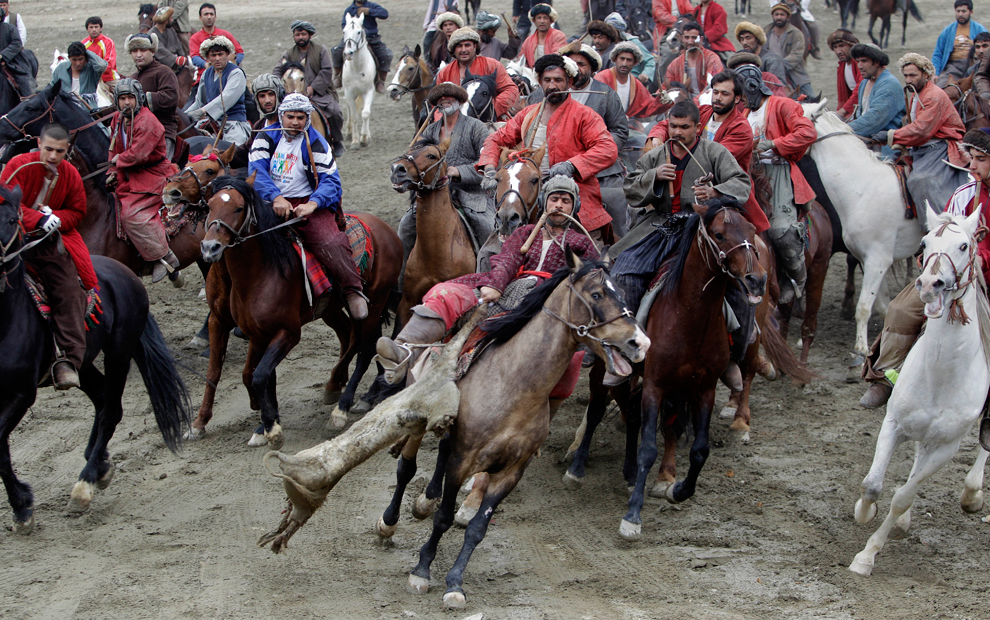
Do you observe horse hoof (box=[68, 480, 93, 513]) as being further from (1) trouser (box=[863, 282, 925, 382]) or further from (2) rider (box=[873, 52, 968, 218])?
(2) rider (box=[873, 52, 968, 218])

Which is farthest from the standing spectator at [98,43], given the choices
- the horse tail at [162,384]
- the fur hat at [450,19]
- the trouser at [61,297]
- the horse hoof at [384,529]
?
the horse hoof at [384,529]

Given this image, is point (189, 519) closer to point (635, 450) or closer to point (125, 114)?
point (635, 450)

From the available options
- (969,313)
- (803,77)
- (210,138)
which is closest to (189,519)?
(969,313)

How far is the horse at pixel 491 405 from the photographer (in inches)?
201

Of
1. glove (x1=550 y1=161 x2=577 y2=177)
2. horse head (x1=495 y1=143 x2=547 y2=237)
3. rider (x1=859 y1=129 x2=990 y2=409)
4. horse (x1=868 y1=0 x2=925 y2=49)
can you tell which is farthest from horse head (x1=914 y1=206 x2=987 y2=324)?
horse (x1=868 y1=0 x2=925 y2=49)

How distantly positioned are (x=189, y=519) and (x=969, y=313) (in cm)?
526

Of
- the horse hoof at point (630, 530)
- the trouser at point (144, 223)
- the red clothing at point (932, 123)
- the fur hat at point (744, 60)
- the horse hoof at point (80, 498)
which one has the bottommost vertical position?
the horse hoof at point (80, 498)

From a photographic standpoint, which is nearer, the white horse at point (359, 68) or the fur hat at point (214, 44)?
the fur hat at point (214, 44)

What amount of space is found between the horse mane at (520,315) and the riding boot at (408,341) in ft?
1.01

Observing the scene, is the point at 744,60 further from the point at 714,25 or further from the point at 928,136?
the point at 714,25

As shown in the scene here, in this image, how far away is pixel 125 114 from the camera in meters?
9.23

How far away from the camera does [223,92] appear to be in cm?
1171

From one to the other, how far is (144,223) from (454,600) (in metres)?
5.62

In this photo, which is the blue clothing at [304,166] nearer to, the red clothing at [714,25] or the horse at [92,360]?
the horse at [92,360]
